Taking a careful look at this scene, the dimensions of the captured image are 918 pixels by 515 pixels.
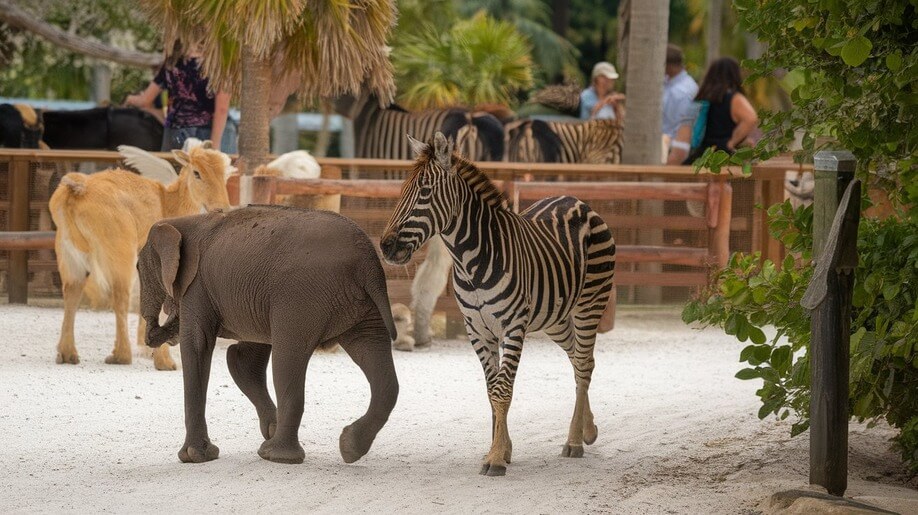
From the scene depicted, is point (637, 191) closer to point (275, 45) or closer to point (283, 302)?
point (275, 45)

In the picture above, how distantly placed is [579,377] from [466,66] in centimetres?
1633

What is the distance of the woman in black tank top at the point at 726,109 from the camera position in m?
13.6

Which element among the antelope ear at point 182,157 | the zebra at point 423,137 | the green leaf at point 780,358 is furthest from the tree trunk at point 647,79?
the green leaf at point 780,358

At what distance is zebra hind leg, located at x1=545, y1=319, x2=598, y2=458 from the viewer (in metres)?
7.25

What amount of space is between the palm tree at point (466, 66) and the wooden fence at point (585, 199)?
31.6ft

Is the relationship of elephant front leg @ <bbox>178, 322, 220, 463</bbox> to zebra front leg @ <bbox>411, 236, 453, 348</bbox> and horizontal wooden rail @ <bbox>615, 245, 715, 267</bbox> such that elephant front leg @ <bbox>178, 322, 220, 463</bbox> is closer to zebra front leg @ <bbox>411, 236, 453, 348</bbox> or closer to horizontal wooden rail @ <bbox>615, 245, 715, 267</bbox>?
zebra front leg @ <bbox>411, 236, 453, 348</bbox>

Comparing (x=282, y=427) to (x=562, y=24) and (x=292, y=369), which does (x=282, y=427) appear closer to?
(x=292, y=369)

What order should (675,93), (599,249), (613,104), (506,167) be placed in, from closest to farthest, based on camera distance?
(599,249) < (506,167) < (675,93) < (613,104)

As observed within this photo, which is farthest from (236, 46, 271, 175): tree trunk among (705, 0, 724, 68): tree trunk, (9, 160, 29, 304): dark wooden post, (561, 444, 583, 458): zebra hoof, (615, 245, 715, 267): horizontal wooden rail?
(705, 0, 724, 68): tree trunk

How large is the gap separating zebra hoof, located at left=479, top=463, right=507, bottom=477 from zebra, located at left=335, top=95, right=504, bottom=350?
4.52 meters

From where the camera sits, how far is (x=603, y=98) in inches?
669

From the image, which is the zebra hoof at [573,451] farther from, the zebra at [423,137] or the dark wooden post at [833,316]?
the zebra at [423,137]

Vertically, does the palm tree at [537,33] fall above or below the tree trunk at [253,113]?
above

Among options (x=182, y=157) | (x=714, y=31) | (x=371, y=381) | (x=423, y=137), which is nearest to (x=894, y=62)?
(x=371, y=381)
